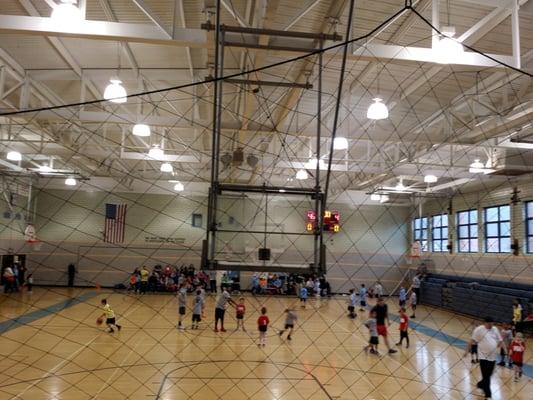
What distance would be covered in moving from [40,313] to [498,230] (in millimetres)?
15159

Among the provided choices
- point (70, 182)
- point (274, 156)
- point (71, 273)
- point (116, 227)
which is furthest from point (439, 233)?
point (71, 273)

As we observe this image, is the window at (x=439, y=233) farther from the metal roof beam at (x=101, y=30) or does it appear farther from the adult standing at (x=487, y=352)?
the metal roof beam at (x=101, y=30)

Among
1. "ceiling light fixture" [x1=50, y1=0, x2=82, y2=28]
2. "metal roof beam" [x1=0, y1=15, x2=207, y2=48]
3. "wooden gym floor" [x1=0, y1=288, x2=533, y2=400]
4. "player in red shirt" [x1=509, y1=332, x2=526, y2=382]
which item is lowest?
"wooden gym floor" [x1=0, y1=288, x2=533, y2=400]

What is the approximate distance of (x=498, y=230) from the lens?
16156 millimetres

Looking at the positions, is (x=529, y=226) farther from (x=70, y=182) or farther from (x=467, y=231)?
(x=70, y=182)

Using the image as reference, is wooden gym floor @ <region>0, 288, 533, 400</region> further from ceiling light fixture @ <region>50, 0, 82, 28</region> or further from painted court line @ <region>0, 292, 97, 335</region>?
ceiling light fixture @ <region>50, 0, 82, 28</region>

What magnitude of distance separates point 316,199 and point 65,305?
15003 millimetres

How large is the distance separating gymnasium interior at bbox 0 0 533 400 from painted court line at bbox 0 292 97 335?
168 mm

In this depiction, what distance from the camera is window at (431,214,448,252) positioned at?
19.1 meters

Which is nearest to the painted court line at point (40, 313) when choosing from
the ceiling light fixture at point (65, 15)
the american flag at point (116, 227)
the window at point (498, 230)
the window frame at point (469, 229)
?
the american flag at point (116, 227)

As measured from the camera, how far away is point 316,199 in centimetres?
402

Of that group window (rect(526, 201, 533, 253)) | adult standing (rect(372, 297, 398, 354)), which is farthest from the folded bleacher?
adult standing (rect(372, 297, 398, 354))

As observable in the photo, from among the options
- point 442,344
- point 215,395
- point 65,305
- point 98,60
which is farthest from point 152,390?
point 65,305

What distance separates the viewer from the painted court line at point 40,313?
11.9 meters
